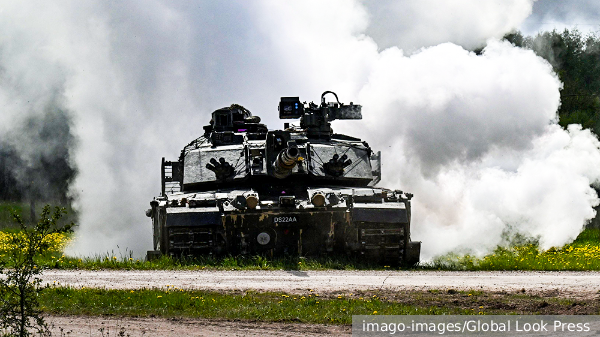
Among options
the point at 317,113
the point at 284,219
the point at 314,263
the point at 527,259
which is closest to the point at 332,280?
the point at 314,263

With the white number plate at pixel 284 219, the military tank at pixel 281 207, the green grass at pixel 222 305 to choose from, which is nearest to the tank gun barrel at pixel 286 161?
the military tank at pixel 281 207

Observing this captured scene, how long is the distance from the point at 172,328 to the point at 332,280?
18.3ft

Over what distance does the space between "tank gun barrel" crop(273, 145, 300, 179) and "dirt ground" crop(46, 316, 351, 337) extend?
8841mm

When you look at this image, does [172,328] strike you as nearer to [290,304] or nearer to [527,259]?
[290,304]

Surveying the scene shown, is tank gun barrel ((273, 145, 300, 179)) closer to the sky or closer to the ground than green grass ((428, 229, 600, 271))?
closer to the sky

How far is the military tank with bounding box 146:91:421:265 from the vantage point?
19.3 m

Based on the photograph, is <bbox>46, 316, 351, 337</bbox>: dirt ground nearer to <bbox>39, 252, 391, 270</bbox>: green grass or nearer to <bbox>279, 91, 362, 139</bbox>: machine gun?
<bbox>39, 252, 391, 270</bbox>: green grass

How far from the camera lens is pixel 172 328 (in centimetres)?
1078

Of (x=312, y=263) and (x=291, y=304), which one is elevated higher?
(x=312, y=263)

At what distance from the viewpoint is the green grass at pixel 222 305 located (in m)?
11.8

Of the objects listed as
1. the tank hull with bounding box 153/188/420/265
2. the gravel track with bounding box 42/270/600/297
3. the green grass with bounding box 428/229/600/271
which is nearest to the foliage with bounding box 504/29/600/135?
the green grass with bounding box 428/229/600/271

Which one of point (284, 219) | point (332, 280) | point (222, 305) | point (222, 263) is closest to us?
point (222, 305)

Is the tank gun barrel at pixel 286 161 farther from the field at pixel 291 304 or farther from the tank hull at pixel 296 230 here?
the field at pixel 291 304

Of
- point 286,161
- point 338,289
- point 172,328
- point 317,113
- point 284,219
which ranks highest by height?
point 317,113
